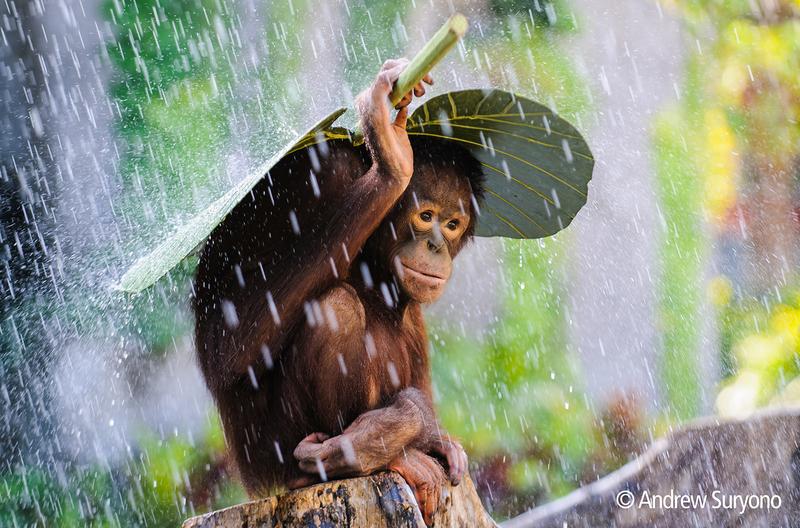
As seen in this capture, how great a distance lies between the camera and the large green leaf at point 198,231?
2104mm

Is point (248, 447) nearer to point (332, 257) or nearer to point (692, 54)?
point (332, 257)

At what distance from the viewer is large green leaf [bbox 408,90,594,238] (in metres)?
2.31

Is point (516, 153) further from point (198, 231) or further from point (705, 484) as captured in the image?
point (705, 484)

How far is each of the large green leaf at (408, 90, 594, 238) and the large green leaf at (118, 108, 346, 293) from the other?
0.34 metres

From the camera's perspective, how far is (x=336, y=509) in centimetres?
214

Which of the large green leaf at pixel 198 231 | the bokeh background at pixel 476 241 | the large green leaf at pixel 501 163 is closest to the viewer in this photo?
the large green leaf at pixel 198 231

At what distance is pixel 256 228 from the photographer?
98.5 inches

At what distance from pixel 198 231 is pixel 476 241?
184 inches

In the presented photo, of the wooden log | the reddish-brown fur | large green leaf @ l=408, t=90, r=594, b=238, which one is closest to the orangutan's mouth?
the reddish-brown fur

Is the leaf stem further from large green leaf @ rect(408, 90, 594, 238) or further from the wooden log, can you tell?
the wooden log

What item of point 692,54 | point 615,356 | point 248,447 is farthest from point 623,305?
point 248,447

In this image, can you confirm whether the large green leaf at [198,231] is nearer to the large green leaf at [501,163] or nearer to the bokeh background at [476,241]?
the large green leaf at [501,163]

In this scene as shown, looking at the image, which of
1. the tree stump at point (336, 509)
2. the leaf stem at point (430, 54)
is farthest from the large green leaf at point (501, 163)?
the tree stump at point (336, 509)

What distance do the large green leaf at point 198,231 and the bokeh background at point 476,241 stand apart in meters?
1.30
